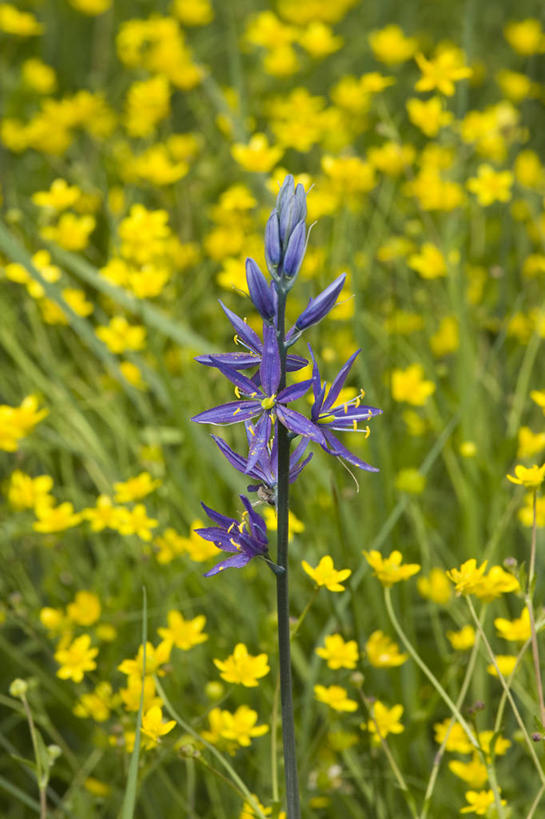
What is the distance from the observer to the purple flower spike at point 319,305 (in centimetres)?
103

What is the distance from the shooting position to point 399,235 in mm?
3283

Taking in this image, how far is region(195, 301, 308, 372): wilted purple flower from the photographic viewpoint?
3.39ft

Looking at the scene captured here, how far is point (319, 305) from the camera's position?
1.04 m

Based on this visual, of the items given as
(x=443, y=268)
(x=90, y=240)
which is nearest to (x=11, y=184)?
(x=90, y=240)

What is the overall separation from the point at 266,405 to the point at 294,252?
0.17m

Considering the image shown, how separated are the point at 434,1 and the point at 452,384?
10.1ft

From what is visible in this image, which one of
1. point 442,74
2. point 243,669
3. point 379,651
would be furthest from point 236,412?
point 442,74

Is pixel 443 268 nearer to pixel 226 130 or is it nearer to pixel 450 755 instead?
pixel 226 130

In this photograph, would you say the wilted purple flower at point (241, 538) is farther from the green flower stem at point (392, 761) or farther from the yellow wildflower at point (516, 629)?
the yellow wildflower at point (516, 629)

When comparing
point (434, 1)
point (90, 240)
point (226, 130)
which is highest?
point (434, 1)

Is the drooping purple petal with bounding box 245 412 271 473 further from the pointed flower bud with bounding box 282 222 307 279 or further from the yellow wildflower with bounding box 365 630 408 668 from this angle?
the yellow wildflower with bounding box 365 630 408 668

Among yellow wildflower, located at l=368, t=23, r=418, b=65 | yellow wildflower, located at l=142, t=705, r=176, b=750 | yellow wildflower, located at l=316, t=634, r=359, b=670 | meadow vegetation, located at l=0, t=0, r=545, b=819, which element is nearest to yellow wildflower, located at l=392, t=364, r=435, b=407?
meadow vegetation, located at l=0, t=0, r=545, b=819

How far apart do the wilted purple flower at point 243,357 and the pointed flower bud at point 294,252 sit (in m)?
0.08

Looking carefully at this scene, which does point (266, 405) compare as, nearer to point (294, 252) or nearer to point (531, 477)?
point (294, 252)
